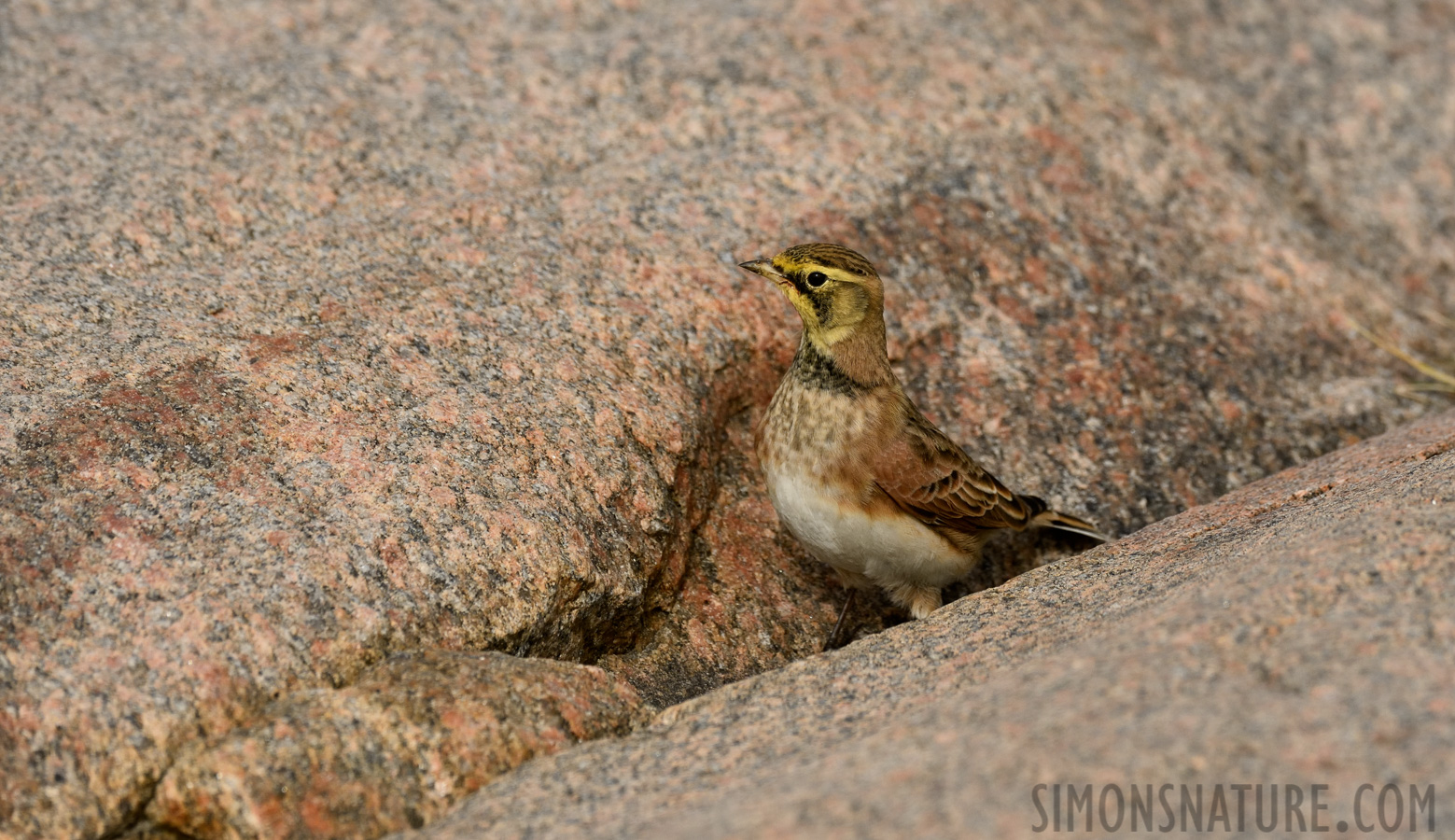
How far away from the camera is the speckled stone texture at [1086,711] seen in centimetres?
313

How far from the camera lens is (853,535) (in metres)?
5.46

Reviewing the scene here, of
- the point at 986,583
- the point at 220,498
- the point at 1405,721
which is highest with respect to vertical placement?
the point at 1405,721

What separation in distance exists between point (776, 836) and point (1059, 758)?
666 mm

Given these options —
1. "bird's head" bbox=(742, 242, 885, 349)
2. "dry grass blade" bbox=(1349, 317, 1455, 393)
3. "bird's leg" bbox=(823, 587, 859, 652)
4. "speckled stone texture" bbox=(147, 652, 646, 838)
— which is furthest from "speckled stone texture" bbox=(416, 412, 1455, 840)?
"dry grass blade" bbox=(1349, 317, 1455, 393)

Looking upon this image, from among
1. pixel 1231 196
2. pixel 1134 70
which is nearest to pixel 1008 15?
pixel 1134 70

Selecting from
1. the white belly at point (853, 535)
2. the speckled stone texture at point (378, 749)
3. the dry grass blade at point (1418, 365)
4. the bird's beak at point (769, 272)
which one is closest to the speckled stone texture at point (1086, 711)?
the speckled stone texture at point (378, 749)

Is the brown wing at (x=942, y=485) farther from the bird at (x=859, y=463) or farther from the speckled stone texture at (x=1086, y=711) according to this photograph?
the speckled stone texture at (x=1086, y=711)

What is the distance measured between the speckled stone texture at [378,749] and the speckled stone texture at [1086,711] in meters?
0.12

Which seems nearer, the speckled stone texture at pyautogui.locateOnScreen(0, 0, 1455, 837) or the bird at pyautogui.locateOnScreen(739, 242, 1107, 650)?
the speckled stone texture at pyautogui.locateOnScreen(0, 0, 1455, 837)

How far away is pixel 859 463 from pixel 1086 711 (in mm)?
2263

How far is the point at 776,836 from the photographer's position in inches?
124

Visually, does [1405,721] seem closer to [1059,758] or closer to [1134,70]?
[1059,758]

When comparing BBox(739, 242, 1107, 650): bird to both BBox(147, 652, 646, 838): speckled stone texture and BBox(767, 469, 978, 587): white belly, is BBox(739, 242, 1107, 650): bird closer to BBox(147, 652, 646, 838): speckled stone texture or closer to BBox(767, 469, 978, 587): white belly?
BBox(767, 469, 978, 587): white belly

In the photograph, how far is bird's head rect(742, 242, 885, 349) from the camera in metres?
5.57
